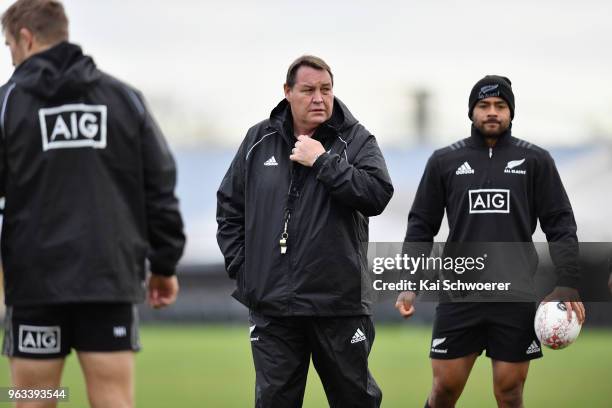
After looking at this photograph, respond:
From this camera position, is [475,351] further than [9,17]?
Yes

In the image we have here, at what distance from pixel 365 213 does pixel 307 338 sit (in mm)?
762

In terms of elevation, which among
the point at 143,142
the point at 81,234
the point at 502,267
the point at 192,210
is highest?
the point at 143,142

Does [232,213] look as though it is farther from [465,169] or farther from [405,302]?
[465,169]

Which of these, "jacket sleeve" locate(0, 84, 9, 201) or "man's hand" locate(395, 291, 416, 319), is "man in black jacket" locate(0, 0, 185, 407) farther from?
"man's hand" locate(395, 291, 416, 319)

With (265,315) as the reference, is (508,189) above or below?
above

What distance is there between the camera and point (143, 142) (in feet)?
17.7

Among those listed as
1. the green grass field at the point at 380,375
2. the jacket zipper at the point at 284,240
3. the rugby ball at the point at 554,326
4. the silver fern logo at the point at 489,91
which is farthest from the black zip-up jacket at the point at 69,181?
the green grass field at the point at 380,375

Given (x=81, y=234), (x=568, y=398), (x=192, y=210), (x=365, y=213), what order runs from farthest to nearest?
(x=192, y=210), (x=568, y=398), (x=365, y=213), (x=81, y=234)

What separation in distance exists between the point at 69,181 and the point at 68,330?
2.16 feet

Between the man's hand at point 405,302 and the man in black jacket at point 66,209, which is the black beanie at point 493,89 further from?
the man in black jacket at point 66,209

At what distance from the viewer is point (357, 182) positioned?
6.33 m

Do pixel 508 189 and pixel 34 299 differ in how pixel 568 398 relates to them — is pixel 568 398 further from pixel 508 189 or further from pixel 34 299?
pixel 34 299

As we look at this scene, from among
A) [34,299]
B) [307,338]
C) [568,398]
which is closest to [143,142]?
[34,299]

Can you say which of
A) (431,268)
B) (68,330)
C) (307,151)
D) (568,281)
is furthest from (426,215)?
(68,330)
